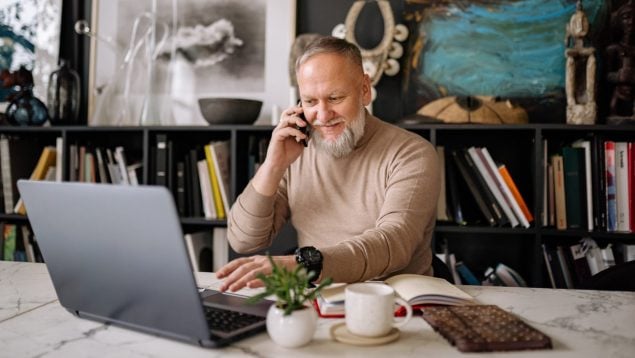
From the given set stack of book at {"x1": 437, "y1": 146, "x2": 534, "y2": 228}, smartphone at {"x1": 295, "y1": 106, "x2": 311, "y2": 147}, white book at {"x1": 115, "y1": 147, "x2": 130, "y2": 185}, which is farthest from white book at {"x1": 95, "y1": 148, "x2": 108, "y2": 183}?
stack of book at {"x1": 437, "y1": 146, "x2": 534, "y2": 228}

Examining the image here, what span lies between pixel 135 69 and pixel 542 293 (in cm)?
235

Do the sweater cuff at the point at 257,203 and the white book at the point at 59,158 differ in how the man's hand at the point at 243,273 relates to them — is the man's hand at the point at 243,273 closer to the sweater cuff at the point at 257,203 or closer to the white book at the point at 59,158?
the sweater cuff at the point at 257,203

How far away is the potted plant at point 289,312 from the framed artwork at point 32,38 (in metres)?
2.63

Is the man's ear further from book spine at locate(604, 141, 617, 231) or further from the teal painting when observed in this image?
book spine at locate(604, 141, 617, 231)

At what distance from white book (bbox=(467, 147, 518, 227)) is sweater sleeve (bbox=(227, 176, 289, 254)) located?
1.01 m

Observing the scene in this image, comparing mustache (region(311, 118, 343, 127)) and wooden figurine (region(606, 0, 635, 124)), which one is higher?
wooden figurine (region(606, 0, 635, 124))

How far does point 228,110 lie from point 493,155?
1261mm

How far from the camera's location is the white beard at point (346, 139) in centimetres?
171

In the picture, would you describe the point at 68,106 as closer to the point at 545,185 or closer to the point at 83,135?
the point at 83,135

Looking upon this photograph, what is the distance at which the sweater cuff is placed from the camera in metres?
1.67

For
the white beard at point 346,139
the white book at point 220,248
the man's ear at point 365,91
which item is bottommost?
the white book at point 220,248

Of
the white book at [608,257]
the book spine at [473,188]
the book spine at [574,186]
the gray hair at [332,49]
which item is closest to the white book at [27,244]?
the gray hair at [332,49]

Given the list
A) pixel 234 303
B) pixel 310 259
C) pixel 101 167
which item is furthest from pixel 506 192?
pixel 101 167

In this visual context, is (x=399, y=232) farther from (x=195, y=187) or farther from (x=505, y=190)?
(x=195, y=187)
